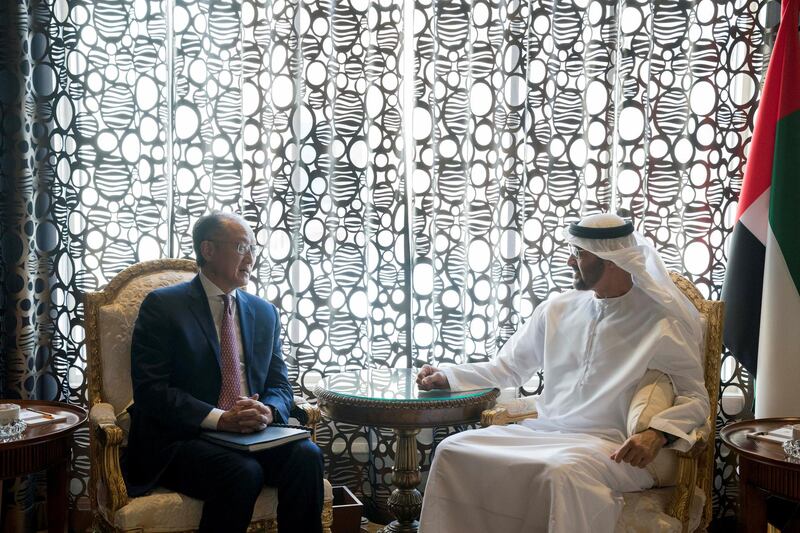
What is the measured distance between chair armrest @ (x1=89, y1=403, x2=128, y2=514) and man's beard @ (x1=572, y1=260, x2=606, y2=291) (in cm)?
183

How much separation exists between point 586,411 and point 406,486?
90 centimetres

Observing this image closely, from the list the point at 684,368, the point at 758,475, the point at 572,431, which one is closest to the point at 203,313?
the point at 572,431

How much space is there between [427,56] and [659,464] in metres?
2.17

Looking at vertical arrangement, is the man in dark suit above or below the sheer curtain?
below

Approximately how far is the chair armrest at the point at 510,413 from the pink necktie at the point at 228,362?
1003 millimetres

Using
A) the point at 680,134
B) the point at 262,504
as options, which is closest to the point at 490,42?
the point at 680,134

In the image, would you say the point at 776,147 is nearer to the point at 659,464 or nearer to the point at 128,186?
the point at 659,464

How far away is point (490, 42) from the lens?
3930 millimetres

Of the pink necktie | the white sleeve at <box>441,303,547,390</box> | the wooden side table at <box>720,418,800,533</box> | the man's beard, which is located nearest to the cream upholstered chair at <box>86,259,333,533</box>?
the pink necktie

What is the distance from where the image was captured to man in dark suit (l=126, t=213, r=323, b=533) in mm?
2861

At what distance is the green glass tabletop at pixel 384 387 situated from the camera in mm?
3154

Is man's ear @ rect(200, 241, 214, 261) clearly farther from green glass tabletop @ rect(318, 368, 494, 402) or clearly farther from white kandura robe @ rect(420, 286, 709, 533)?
white kandura robe @ rect(420, 286, 709, 533)

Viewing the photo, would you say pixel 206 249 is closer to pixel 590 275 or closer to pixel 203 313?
pixel 203 313

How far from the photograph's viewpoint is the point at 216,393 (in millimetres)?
3145
